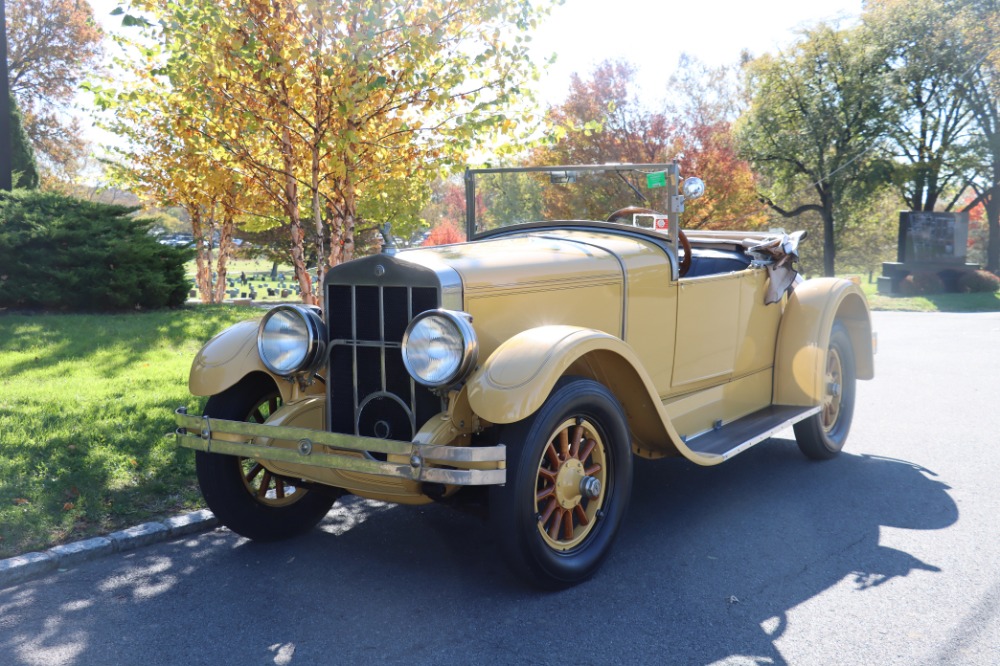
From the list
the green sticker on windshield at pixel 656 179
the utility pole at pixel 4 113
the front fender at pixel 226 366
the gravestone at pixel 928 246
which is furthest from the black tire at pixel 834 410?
the gravestone at pixel 928 246

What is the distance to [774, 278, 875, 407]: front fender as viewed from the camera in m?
5.57

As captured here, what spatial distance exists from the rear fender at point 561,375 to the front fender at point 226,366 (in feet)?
3.80

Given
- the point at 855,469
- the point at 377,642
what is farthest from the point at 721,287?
the point at 377,642

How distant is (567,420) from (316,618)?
1.26m

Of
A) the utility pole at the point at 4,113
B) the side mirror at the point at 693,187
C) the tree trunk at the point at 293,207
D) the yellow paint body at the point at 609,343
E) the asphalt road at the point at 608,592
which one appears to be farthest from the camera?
the utility pole at the point at 4,113

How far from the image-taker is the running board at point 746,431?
455cm

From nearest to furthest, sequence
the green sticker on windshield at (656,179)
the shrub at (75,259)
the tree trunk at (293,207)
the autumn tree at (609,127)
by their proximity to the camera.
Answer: the green sticker on windshield at (656,179) → the tree trunk at (293,207) → the shrub at (75,259) → the autumn tree at (609,127)

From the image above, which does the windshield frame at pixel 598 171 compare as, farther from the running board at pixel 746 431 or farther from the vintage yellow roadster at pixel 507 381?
the running board at pixel 746 431

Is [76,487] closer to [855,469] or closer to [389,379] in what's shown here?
[389,379]

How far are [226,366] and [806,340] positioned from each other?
11.8 ft

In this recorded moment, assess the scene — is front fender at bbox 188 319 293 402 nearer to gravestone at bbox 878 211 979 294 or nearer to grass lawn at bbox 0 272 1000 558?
grass lawn at bbox 0 272 1000 558

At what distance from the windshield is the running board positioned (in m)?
1.24

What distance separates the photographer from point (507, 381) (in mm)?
3361

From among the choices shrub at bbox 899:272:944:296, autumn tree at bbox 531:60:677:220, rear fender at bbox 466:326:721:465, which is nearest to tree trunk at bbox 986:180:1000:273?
shrub at bbox 899:272:944:296
